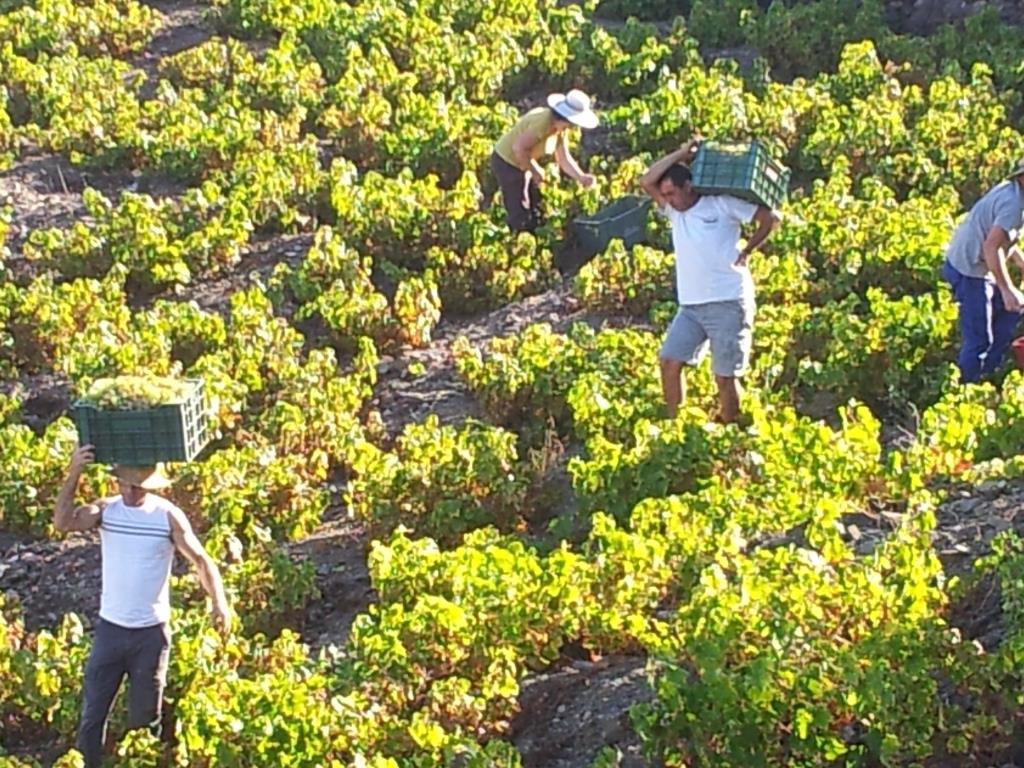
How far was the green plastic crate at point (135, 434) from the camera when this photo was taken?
6.70 metres

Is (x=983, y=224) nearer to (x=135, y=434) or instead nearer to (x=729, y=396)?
(x=729, y=396)

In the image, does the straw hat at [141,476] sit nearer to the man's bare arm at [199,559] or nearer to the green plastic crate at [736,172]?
the man's bare arm at [199,559]

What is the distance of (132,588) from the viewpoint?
6434 millimetres

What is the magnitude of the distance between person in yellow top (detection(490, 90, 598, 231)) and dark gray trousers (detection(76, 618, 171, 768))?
5498 mm

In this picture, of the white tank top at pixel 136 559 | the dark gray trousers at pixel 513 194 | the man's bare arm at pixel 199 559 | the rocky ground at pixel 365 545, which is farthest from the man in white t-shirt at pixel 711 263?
the dark gray trousers at pixel 513 194

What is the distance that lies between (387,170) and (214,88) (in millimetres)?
2345

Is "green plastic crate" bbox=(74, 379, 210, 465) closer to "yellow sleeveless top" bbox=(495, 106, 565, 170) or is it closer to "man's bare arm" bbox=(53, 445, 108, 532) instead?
"man's bare arm" bbox=(53, 445, 108, 532)

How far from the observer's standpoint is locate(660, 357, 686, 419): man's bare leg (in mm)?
8469

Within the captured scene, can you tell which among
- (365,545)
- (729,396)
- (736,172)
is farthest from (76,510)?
(736,172)

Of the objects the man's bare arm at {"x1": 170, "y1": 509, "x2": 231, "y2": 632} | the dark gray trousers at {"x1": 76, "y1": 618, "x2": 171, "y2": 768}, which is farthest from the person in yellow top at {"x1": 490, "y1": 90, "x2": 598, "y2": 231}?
the dark gray trousers at {"x1": 76, "y1": 618, "x2": 171, "y2": 768}

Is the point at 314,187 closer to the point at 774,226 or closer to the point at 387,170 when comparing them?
the point at 387,170

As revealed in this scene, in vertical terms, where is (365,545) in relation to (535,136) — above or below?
below

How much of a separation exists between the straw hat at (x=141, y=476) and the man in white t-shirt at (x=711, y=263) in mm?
2785

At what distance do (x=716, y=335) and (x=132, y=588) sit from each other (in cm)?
311
